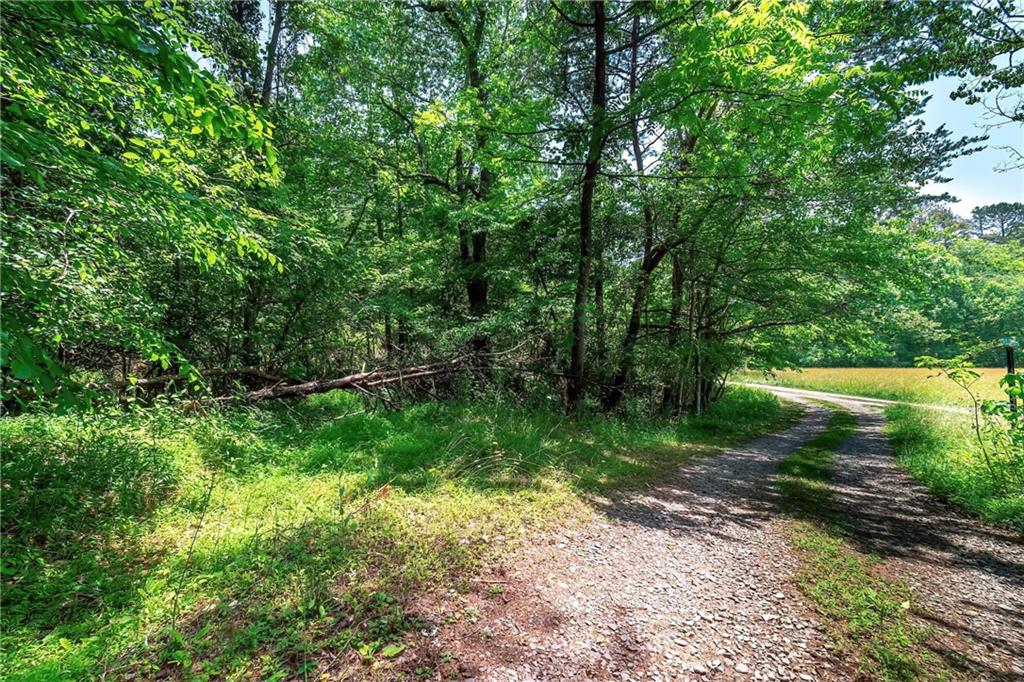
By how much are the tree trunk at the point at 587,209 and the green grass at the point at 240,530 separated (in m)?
2.65

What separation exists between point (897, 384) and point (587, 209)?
22.8 metres

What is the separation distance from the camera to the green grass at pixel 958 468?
4.50 metres

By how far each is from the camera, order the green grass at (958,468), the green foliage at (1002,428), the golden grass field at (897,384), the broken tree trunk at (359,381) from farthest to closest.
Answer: the golden grass field at (897,384)
the broken tree trunk at (359,381)
the green foliage at (1002,428)
the green grass at (958,468)

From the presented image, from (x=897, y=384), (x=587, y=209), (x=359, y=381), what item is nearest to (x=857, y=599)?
(x=587, y=209)

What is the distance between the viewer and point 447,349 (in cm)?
878

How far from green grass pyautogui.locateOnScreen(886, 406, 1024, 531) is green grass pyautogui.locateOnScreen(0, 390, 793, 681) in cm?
390

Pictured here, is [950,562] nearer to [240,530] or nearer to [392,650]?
[392,650]

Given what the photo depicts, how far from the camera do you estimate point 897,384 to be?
784 inches

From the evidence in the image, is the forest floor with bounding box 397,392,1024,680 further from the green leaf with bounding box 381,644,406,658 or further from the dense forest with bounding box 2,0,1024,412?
the dense forest with bounding box 2,0,1024,412

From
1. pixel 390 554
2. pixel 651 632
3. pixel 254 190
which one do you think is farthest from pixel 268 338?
pixel 651 632

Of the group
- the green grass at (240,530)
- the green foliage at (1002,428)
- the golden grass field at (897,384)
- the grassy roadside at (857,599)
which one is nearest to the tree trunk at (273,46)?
the green grass at (240,530)

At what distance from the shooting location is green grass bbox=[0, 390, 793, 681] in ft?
7.23

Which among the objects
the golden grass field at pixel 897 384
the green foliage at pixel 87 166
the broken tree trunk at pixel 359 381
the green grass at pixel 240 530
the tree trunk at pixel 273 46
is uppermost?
the tree trunk at pixel 273 46

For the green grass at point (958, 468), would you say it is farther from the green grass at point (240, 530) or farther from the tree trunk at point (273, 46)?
the tree trunk at point (273, 46)
